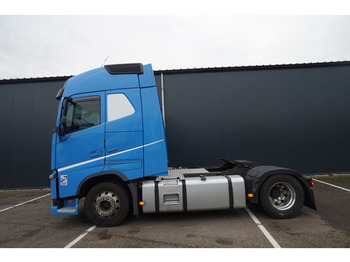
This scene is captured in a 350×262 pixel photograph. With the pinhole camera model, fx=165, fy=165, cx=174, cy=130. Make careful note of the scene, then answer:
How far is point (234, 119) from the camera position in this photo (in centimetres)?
730

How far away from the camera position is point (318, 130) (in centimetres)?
724

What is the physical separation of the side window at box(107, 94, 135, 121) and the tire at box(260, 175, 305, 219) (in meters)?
3.19

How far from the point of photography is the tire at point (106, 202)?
10.6 ft

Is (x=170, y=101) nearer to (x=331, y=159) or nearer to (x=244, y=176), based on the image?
(x=244, y=176)

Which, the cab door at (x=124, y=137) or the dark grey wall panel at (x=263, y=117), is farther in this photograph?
the dark grey wall panel at (x=263, y=117)

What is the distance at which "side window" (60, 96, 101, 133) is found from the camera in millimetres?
3299

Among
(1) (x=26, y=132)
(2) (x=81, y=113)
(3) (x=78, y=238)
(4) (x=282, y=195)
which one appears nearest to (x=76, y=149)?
(2) (x=81, y=113)

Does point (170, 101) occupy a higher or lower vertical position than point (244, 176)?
higher

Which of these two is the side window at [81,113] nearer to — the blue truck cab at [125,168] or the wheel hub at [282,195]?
the blue truck cab at [125,168]

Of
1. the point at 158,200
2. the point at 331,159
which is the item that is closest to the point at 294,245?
the point at 158,200

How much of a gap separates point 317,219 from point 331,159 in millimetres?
5473

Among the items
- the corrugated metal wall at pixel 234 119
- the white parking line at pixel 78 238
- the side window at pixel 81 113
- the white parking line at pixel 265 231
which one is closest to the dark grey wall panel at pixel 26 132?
the corrugated metal wall at pixel 234 119

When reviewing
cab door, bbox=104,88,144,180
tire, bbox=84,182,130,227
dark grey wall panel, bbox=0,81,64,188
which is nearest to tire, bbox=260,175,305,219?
cab door, bbox=104,88,144,180

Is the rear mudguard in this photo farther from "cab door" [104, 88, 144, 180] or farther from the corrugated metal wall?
the corrugated metal wall
